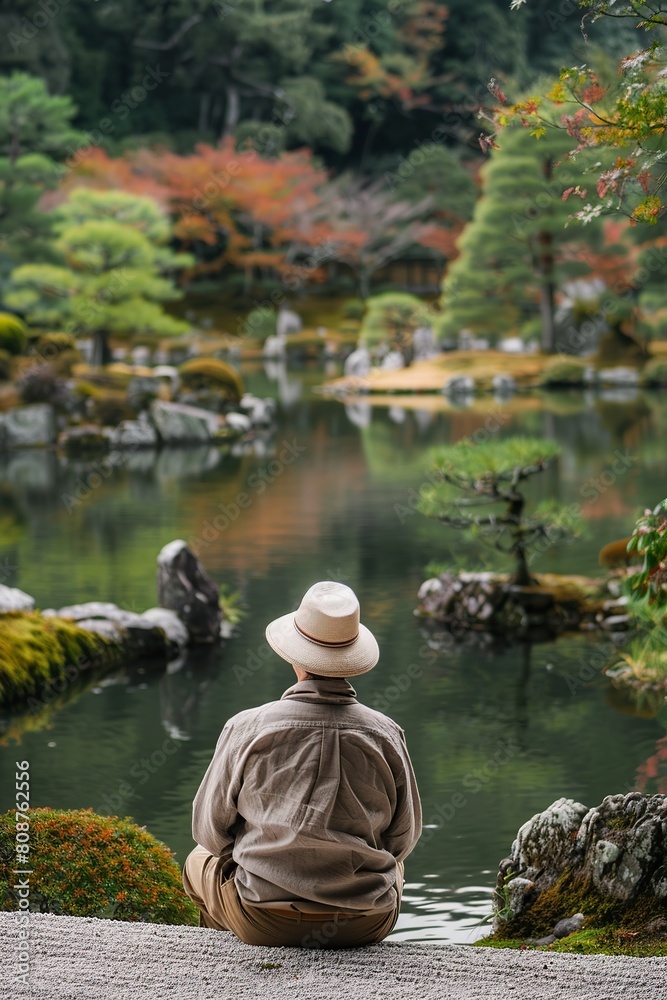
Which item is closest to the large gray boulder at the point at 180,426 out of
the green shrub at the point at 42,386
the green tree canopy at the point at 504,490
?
the green shrub at the point at 42,386

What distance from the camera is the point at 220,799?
8.66 ft

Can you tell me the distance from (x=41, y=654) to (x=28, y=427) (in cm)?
957

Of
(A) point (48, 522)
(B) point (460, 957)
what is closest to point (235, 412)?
(A) point (48, 522)

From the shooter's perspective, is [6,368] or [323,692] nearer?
[323,692]

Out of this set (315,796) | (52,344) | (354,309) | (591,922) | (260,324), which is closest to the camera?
(315,796)

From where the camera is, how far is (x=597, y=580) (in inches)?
314

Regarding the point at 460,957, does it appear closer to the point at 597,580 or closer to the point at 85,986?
the point at 85,986

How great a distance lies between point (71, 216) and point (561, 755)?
15695 millimetres

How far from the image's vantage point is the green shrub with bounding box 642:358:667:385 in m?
22.2

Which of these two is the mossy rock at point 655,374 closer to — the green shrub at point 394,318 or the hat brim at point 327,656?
the green shrub at point 394,318

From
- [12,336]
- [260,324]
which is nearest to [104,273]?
[12,336]

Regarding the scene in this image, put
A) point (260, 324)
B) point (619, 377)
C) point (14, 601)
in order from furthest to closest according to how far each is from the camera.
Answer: point (260, 324) → point (619, 377) → point (14, 601)

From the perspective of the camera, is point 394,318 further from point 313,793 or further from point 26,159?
point 313,793

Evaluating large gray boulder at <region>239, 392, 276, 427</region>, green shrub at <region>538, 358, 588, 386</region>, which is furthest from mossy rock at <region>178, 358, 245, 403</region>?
green shrub at <region>538, 358, 588, 386</region>
